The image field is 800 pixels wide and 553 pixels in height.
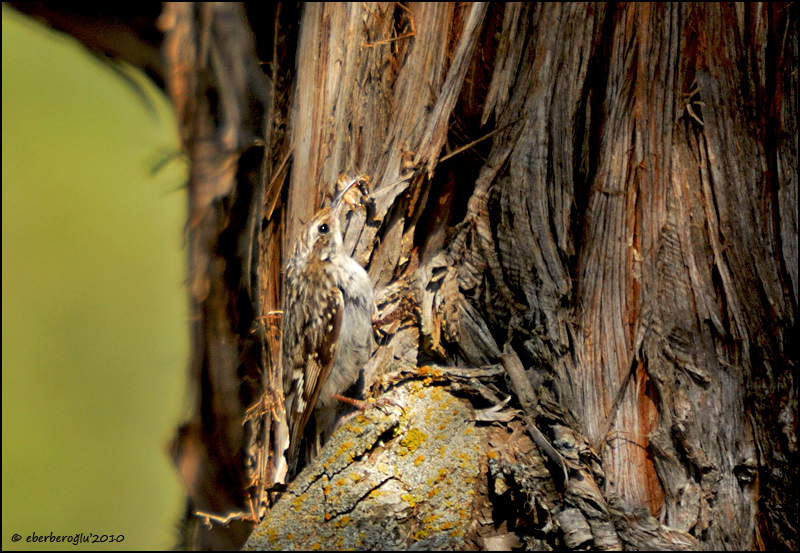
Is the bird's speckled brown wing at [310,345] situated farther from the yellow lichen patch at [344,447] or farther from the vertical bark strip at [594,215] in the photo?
the yellow lichen patch at [344,447]

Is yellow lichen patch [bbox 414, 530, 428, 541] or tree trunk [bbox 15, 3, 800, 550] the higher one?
tree trunk [bbox 15, 3, 800, 550]

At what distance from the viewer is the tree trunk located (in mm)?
1519

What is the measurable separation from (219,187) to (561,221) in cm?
113

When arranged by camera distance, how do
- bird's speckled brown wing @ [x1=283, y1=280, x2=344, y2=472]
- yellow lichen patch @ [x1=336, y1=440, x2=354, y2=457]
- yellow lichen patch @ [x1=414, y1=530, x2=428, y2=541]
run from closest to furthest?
yellow lichen patch @ [x1=414, y1=530, x2=428, y2=541], yellow lichen patch @ [x1=336, y1=440, x2=354, y2=457], bird's speckled brown wing @ [x1=283, y1=280, x2=344, y2=472]

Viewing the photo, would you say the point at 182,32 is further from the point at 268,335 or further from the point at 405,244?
the point at 268,335

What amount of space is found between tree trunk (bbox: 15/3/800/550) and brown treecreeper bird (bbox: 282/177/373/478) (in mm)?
140

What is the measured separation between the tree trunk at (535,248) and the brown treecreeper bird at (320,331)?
14 cm

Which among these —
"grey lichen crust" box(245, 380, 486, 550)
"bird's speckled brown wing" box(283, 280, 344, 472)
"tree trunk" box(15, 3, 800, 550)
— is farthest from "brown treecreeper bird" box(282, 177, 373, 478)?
"grey lichen crust" box(245, 380, 486, 550)

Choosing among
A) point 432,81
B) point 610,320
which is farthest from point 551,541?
point 432,81

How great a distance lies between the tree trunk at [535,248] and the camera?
59.8 inches

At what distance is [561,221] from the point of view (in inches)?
69.4

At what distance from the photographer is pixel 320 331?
7.52 ft
